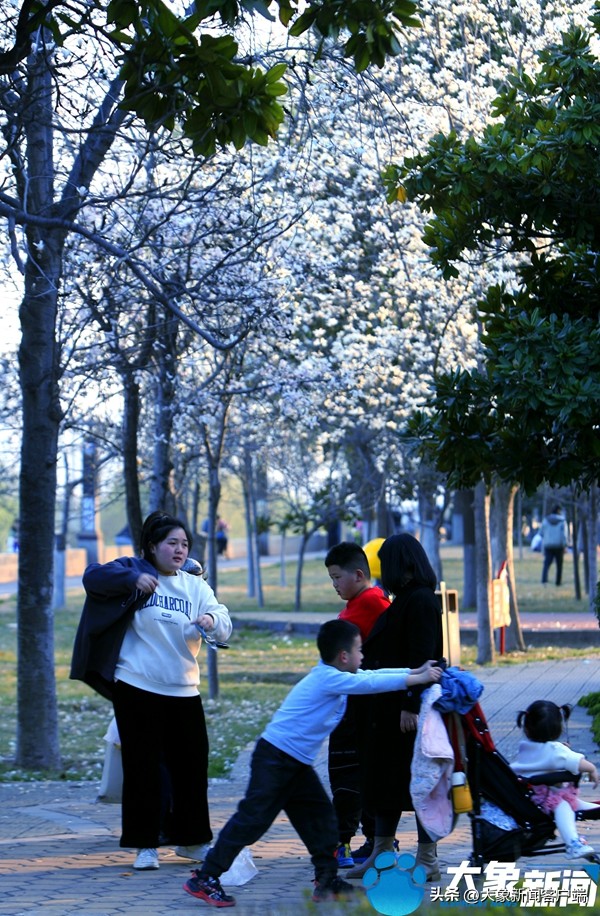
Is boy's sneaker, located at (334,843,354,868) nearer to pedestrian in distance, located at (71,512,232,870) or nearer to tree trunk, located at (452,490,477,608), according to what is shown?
pedestrian in distance, located at (71,512,232,870)

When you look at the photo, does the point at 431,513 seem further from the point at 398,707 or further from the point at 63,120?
the point at 398,707

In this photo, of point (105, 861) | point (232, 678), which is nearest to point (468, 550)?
point (232, 678)

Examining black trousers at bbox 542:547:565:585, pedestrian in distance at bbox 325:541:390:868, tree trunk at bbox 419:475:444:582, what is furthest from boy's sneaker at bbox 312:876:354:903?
black trousers at bbox 542:547:565:585

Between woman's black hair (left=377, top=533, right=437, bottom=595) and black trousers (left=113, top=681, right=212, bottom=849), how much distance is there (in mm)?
1227

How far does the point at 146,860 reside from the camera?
Result: 6.59 meters

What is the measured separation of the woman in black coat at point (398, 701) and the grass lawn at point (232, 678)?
5.00 metres

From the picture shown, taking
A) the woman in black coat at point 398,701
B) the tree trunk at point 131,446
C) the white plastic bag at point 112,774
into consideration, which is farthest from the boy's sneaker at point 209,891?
the tree trunk at point 131,446

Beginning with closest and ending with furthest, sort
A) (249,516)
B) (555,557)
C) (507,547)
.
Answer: (507,547) < (249,516) < (555,557)

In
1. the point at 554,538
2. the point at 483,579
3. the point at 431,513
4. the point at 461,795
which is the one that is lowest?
the point at 461,795

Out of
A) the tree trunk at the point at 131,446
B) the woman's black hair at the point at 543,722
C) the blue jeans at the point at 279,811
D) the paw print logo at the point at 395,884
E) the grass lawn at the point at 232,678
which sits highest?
the tree trunk at the point at 131,446

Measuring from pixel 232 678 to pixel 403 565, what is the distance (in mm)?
13037

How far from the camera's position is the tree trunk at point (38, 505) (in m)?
11.0

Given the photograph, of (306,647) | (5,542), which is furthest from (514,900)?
(5,542)

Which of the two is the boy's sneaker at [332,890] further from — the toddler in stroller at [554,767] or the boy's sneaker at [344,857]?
the toddler in stroller at [554,767]
